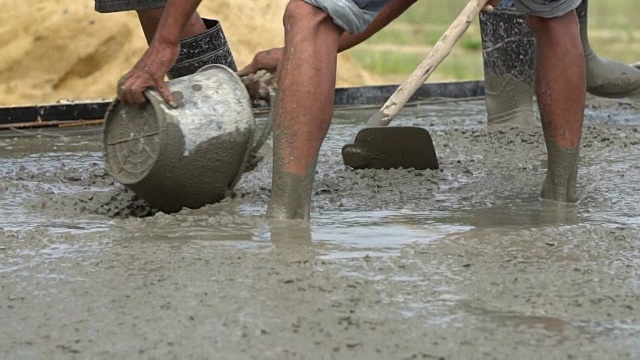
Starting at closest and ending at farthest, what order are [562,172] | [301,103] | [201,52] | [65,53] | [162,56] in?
[301,103]
[162,56]
[562,172]
[201,52]
[65,53]

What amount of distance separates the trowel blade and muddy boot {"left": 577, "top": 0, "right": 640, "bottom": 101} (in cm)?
152

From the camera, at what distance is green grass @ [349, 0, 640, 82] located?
9320 mm

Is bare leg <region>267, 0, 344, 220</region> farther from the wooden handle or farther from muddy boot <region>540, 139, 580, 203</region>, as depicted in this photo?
the wooden handle

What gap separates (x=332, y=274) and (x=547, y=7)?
51.2 inches

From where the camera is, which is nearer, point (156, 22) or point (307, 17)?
point (307, 17)

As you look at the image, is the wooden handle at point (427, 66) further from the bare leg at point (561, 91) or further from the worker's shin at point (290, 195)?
the worker's shin at point (290, 195)

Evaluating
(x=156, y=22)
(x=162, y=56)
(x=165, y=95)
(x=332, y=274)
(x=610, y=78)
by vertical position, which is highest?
(x=156, y=22)

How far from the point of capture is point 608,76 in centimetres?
568

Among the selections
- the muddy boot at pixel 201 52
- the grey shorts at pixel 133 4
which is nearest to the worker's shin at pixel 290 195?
the muddy boot at pixel 201 52

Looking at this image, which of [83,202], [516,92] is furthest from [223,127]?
[516,92]

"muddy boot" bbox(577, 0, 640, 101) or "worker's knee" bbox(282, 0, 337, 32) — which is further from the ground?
"worker's knee" bbox(282, 0, 337, 32)

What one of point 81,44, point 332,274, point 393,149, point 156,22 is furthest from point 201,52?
point 81,44

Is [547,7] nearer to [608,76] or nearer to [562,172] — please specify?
[562,172]

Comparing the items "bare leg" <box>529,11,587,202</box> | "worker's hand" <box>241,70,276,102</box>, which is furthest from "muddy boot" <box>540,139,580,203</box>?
"worker's hand" <box>241,70,276,102</box>
